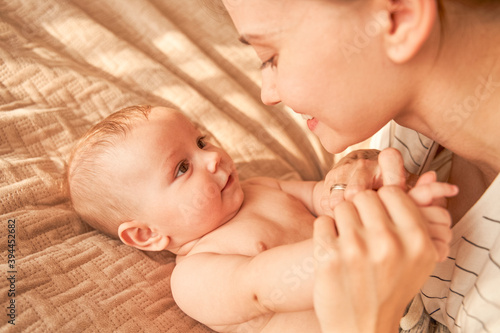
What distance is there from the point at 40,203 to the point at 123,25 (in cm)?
93

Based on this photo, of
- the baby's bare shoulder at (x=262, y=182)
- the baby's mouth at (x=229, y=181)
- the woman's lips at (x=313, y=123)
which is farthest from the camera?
the baby's bare shoulder at (x=262, y=182)

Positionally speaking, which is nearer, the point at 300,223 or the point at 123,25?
the point at 300,223

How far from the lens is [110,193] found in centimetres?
126

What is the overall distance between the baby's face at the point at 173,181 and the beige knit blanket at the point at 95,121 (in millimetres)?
144

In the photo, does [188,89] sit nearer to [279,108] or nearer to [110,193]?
[279,108]

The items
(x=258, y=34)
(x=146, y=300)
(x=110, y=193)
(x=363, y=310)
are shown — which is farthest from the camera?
(x=110, y=193)

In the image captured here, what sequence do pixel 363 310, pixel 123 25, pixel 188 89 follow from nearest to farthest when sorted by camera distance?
1. pixel 363 310
2. pixel 188 89
3. pixel 123 25

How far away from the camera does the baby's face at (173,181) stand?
1.24 m

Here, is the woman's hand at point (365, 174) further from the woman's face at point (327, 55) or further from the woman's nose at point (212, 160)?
the woman's nose at point (212, 160)

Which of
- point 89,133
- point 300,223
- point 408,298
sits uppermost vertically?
point 408,298

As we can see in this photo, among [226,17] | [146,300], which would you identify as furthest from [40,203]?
[226,17]

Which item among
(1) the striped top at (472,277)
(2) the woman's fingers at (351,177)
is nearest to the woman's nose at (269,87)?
(2) the woman's fingers at (351,177)

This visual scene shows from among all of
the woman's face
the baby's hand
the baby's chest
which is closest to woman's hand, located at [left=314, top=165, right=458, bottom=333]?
the baby's hand

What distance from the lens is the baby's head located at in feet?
4.09
